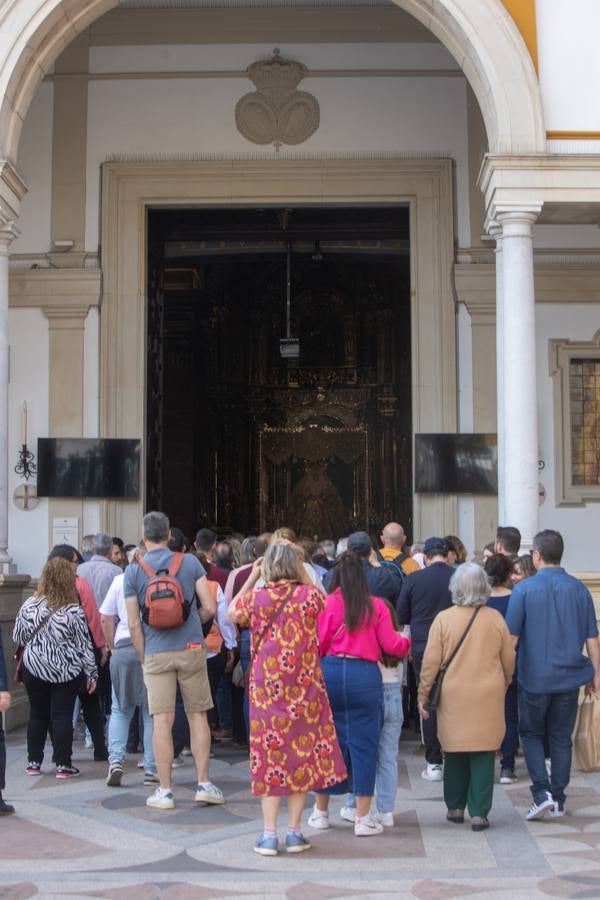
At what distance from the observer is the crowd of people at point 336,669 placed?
22.6 feet

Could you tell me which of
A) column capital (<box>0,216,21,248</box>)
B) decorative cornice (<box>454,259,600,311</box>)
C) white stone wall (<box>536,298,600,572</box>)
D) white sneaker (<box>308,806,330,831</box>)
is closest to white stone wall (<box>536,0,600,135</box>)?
decorative cornice (<box>454,259,600,311</box>)

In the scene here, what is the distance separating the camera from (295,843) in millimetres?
6887

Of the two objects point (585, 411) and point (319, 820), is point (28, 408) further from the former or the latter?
point (319, 820)

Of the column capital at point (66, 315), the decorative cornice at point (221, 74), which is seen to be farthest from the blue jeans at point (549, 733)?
the decorative cornice at point (221, 74)

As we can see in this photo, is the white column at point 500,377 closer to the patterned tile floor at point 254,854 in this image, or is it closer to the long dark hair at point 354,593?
the patterned tile floor at point 254,854

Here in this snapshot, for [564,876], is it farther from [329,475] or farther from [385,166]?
[329,475]

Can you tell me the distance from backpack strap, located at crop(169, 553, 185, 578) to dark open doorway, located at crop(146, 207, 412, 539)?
1307 cm

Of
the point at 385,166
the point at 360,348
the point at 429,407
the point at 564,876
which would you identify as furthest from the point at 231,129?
the point at 564,876

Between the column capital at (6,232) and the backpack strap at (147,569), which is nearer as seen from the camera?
the backpack strap at (147,569)

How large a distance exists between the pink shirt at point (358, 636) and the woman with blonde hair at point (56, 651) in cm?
249

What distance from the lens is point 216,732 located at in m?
11.3

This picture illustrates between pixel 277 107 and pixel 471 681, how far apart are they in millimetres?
9774

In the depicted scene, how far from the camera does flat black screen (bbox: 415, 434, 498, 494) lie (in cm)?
1498

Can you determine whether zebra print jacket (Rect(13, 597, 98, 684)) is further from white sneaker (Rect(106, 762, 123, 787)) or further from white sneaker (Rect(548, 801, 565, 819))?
white sneaker (Rect(548, 801, 565, 819))
